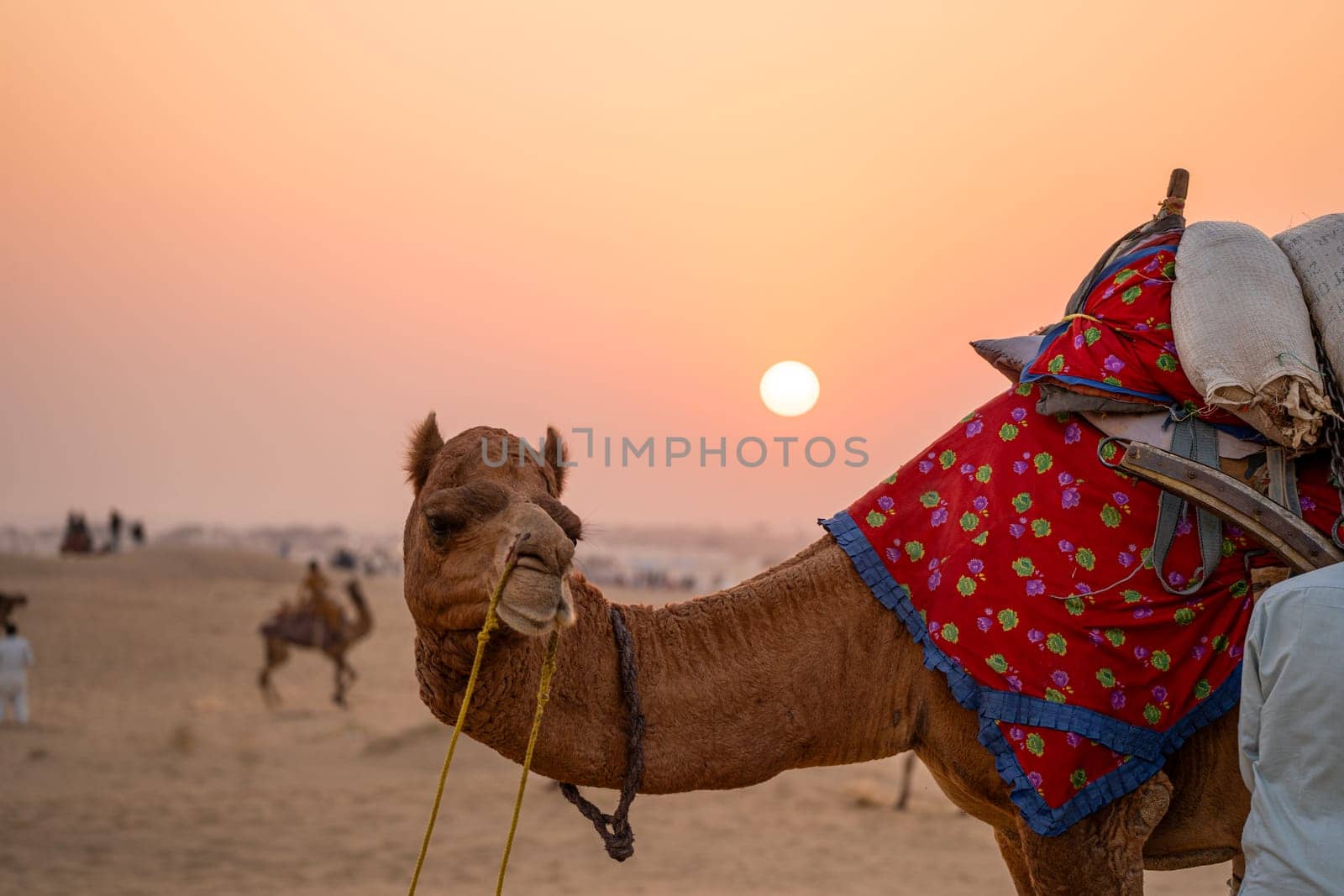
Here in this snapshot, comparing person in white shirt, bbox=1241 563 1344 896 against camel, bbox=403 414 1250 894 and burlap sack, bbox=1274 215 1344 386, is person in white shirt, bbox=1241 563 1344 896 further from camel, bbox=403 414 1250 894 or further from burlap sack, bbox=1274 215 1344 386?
burlap sack, bbox=1274 215 1344 386

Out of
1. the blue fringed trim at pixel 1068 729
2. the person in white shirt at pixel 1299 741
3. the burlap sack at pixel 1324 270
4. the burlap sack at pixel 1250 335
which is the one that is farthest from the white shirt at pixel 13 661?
the person in white shirt at pixel 1299 741

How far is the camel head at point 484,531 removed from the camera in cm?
264

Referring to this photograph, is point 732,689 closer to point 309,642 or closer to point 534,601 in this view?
point 534,601

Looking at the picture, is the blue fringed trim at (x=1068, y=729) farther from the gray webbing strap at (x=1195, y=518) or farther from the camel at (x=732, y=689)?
the gray webbing strap at (x=1195, y=518)

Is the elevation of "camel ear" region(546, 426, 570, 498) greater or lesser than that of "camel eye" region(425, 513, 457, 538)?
greater

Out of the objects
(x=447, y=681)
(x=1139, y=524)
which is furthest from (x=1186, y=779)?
(x=447, y=681)

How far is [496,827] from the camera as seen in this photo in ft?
36.9

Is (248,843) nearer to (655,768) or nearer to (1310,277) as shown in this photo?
(655,768)

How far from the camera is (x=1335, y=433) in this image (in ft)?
9.91

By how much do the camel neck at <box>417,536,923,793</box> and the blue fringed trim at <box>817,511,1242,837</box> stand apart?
20cm

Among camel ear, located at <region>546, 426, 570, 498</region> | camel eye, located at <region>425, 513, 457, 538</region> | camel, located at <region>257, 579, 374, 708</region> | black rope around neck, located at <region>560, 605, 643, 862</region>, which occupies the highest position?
camel ear, located at <region>546, 426, 570, 498</region>

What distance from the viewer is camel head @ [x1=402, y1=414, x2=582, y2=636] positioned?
8.68 ft

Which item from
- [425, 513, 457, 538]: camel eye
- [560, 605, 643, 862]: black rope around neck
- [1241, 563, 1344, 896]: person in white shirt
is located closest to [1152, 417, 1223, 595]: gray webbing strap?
[1241, 563, 1344, 896]: person in white shirt

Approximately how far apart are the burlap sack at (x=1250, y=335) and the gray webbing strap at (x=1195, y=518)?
12 centimetres
